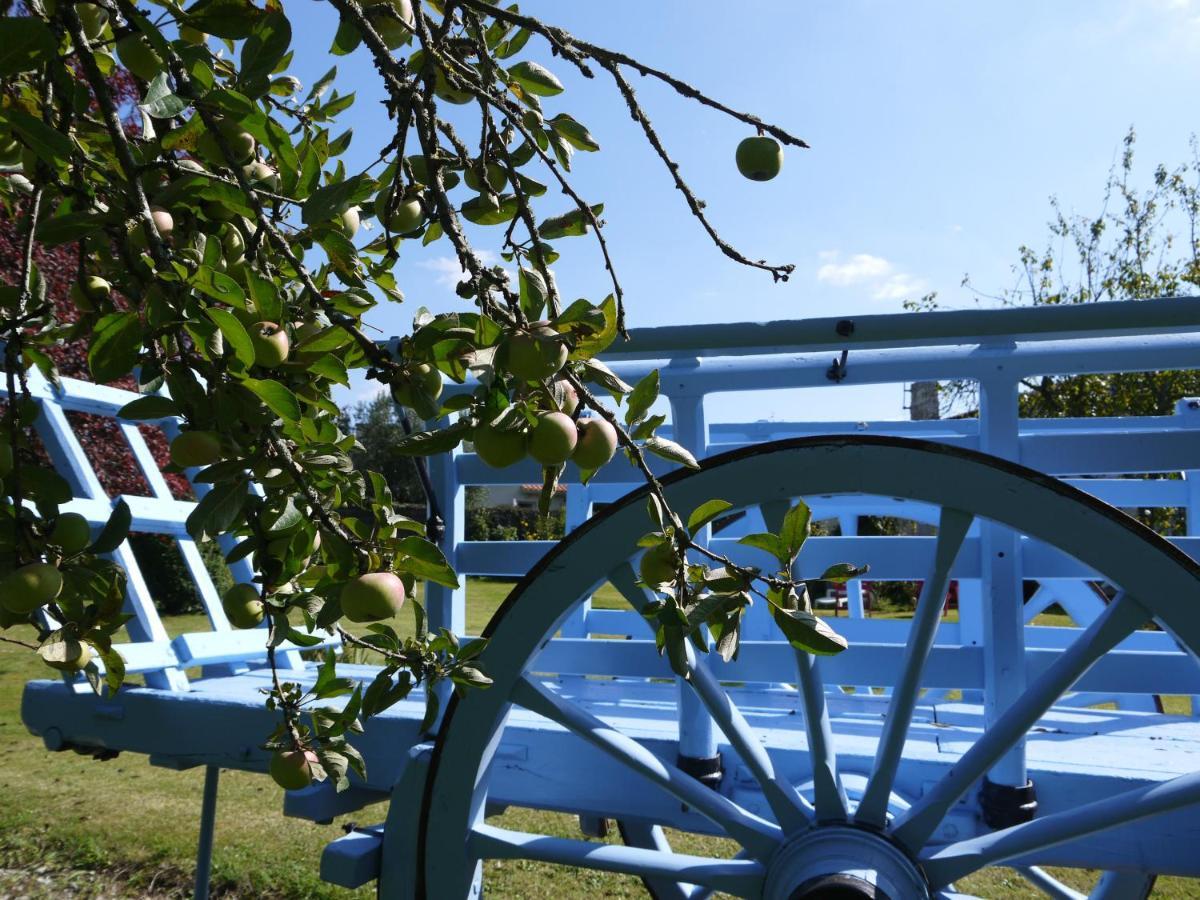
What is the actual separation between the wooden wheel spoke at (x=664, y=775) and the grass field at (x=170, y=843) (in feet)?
8.50

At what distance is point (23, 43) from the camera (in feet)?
2.22

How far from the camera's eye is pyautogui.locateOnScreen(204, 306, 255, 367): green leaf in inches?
26.6

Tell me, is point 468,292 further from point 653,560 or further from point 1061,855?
point 1061,855

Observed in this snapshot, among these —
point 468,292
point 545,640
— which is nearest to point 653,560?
point 468,292

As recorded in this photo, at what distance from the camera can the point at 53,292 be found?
24.1 feet

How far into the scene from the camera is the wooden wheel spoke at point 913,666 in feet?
5.02

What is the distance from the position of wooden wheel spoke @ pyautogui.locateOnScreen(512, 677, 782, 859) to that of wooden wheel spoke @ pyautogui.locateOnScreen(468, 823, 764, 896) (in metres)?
0.05

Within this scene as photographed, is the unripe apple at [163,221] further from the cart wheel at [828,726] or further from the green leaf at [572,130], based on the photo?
the cart wheel at [828,726]

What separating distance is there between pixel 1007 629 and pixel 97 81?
158cm

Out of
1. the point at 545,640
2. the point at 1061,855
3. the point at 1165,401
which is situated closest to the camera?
the point at 1061,855

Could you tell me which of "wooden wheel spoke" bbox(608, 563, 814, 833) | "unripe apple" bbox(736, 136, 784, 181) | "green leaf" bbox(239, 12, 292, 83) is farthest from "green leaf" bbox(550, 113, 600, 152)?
"wooden wheel spoke" bbox(608, 563, 814, 833)

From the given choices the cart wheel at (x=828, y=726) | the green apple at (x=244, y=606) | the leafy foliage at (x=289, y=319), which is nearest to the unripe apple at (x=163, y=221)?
the leafy foliage at (x=289, y=319)

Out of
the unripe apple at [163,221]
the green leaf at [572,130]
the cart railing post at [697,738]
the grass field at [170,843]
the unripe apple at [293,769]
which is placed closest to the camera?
the unripe apple at [163,221]

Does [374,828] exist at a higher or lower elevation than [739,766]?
lower
